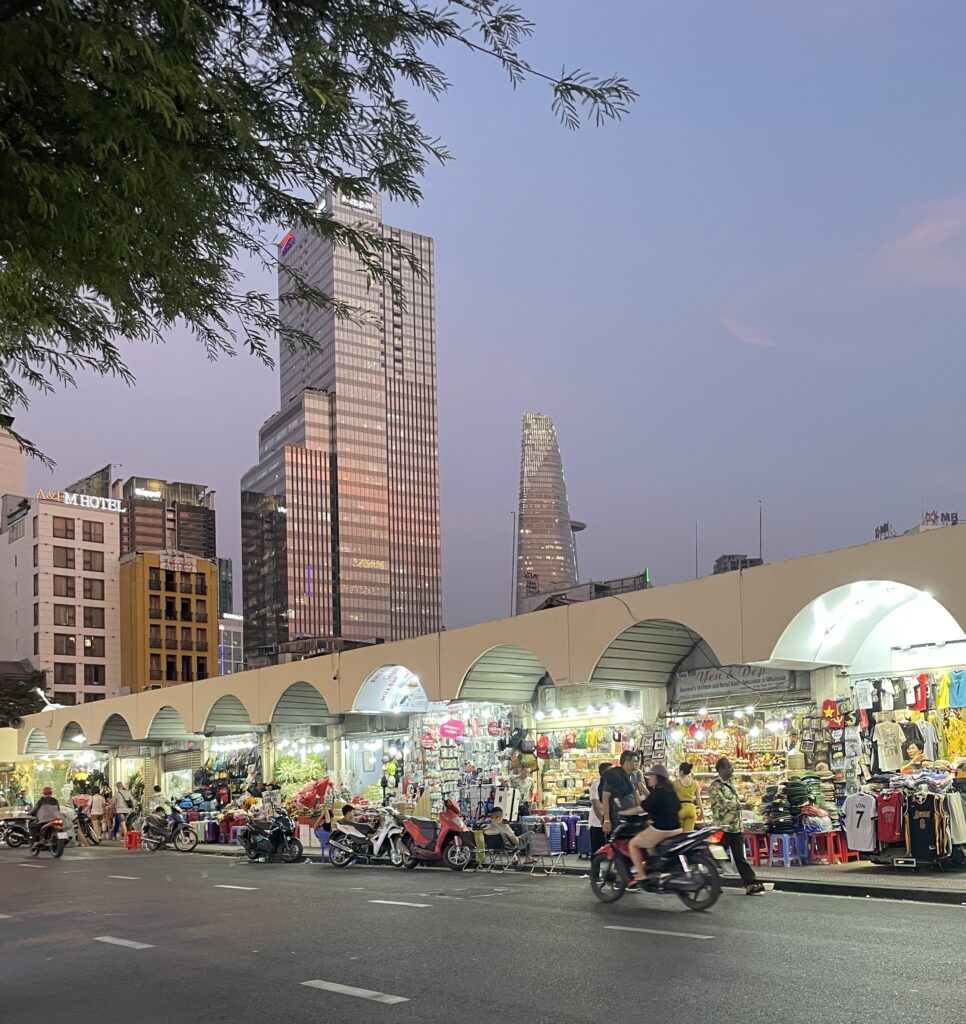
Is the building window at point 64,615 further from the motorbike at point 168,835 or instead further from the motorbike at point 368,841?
the motorbike at point 368,841

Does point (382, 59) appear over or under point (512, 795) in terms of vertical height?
over

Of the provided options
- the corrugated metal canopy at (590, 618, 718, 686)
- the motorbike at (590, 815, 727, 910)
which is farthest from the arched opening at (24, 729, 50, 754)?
the motorbike at (590, 815, 727, 910)

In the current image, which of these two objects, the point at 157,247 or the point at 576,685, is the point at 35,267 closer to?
the point at 157,247

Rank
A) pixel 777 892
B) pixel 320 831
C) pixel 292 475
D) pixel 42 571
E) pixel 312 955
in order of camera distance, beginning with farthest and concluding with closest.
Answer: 1. pixel 292 475
2. pixel 42 571
3. pixel 320 831
4. pixel 777 892
5. pixel 312 955

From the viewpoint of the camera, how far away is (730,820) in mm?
14250

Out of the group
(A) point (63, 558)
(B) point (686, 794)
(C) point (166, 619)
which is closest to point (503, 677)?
(B) point (686, 794)

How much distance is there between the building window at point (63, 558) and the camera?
96125mm

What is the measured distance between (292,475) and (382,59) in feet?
604

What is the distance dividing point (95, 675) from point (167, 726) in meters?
64.7

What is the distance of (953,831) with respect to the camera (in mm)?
14641

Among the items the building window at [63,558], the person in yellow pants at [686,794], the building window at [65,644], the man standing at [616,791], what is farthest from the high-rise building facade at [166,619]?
the person in yellow pants at [686,794]

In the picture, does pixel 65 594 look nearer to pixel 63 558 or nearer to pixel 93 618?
pixel 63 558

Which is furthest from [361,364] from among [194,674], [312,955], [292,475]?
[312,955]

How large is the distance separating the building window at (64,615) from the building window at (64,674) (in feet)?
10.7
